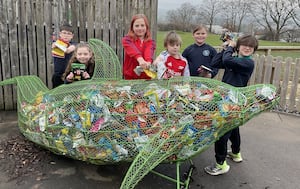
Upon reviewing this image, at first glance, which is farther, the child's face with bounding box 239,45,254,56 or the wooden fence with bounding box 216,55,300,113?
the wooden fence with bounding box 216,55,300,113

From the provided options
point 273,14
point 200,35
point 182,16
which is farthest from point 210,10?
point 200,35

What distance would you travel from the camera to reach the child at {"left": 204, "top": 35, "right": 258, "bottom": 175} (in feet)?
11.8

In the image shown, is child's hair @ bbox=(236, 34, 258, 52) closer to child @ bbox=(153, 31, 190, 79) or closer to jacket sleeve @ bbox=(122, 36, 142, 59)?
child @ bbox=(153, 31, 190, 79)

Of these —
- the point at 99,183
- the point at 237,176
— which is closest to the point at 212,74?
the point at 237,176

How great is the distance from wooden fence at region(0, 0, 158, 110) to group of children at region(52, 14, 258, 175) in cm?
199

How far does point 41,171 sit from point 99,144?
41.1 inches

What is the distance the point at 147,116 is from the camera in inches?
124

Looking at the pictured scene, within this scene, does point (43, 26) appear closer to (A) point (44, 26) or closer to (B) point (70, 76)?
(A) point (44, 26)

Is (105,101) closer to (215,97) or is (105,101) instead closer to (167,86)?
(167,86)

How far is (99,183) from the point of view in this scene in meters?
3.67

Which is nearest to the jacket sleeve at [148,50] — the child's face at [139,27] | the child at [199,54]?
the child's face at [139,27]

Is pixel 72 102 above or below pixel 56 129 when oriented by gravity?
above

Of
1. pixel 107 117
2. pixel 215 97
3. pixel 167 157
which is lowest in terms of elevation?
pixel 167 157

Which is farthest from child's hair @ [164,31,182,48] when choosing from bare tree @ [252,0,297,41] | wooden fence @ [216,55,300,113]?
bare tree @ [252,0,297,41]
